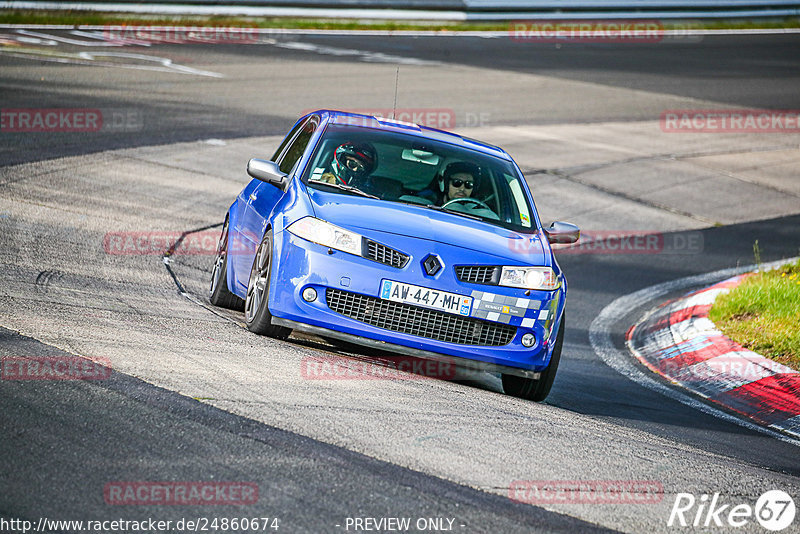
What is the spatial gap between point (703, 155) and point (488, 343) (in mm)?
13523

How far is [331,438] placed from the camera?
5070 mm

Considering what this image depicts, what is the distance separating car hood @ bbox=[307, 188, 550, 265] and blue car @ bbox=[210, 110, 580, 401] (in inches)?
0.5

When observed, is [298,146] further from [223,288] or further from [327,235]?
[327,235]

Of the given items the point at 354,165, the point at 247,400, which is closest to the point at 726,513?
the point at 247,400

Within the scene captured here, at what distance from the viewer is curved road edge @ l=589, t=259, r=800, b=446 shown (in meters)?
7.96

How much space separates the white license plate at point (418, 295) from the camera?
675 centimetres

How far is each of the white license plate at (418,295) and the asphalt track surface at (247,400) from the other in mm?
528

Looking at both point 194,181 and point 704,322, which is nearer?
point 704,322

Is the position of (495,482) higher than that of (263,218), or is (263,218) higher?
(263,218)

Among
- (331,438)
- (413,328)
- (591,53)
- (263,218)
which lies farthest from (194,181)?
(591,53)

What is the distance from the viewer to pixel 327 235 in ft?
22.7

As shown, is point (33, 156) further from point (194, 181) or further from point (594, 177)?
point (594, 177)

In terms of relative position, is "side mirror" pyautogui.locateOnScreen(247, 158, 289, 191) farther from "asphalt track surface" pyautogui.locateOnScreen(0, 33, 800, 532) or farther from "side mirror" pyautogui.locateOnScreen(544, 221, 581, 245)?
"side mirror" pyautogui.locateOnScreen(544, 221, 581, 245)

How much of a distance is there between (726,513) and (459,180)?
3.74 metres
